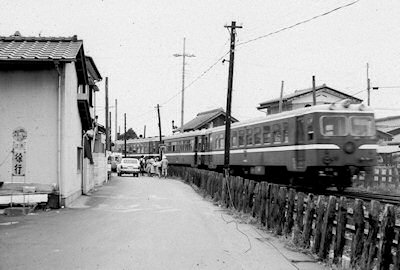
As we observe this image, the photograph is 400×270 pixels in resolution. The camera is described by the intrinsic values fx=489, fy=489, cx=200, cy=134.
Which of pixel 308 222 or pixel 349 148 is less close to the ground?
pixel 349 148

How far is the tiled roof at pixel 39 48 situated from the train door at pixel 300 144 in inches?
326

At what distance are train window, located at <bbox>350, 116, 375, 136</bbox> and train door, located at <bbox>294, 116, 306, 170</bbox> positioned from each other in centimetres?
172

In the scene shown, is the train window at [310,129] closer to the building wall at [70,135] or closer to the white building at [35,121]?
the building wall at [70,135]

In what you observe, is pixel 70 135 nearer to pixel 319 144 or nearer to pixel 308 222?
pixel 319 144

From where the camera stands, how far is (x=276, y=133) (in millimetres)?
20031

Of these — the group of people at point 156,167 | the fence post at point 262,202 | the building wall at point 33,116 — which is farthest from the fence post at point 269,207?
the group of people at point 156,167

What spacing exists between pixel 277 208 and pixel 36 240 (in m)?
5.05

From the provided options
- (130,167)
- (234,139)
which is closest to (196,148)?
(130,167)

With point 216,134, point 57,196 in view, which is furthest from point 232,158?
point 57,196

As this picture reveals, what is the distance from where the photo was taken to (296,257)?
834 cm

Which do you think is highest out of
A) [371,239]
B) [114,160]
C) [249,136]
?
[249,136]

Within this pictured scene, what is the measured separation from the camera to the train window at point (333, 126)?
673 inches

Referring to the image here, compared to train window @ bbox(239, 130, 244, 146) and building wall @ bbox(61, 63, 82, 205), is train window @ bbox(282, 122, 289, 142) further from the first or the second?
building wall @ bbox(61, 63, 82, 205)

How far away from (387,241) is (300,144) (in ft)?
38.4
